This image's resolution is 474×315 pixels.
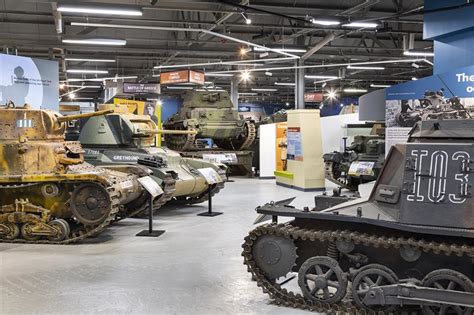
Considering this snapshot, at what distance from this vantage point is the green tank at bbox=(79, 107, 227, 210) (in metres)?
11.4

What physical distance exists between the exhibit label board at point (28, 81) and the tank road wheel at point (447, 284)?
39.0 feet

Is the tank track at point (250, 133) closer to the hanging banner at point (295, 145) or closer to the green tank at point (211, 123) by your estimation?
the green tank at point (211, 123)

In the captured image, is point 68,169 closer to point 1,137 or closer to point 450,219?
point 1,137

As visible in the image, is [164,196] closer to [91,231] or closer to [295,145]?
[91,231]

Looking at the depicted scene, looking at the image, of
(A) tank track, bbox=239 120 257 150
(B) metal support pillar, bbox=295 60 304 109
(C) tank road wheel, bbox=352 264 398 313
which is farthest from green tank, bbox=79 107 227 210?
(B) metal support pillar, bbox=295 60 304 109

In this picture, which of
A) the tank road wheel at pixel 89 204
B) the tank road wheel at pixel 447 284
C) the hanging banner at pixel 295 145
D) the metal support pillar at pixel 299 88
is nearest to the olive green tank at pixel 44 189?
the tank road wheel at pixel 89 204

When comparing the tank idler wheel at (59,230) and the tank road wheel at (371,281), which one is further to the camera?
the tank idler wheel at (59,230)

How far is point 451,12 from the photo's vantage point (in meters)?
10.6

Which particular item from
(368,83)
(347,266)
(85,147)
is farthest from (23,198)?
(368,83)

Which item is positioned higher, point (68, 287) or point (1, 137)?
point (1, 137)

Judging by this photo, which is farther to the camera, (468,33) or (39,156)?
(468,33)

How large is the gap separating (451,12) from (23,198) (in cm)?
855

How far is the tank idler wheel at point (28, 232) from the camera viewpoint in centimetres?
915

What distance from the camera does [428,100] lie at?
10875 millimetres
